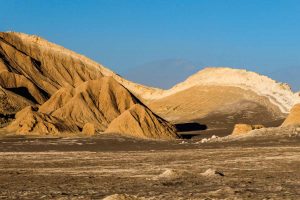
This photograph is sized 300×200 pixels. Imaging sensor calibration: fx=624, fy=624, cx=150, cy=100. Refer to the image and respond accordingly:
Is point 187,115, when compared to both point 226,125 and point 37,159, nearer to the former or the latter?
point 226,125

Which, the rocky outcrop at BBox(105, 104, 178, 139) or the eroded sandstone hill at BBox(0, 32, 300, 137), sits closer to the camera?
the rocky outcrop at BBox(105, 104, 178, 139)

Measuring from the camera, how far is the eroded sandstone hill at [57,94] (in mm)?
74681

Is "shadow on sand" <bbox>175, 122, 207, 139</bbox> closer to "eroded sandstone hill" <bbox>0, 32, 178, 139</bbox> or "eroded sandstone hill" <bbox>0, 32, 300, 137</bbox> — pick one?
"eroded sandstone hill" <bbox>0, 32, 300, 137</bbox>

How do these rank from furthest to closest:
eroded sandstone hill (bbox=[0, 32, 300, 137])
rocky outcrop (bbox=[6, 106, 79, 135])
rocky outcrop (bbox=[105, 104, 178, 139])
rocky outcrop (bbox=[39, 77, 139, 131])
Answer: eroded sandstone hill (bbox=[0, 32, 300, 137]), rocky outcrop (bbox=[39, 77, 139, 131]), rocky outcrop (bbox=[6, 106, 79, 135]), rocky outcrop (bbox=[105, 104, 178, 139])

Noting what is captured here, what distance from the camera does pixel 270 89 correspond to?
416ft

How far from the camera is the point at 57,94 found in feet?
312

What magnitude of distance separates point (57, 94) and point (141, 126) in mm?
26918

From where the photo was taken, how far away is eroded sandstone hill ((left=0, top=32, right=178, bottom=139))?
7468 centimetres

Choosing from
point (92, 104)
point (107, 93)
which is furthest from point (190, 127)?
point (92, 104)

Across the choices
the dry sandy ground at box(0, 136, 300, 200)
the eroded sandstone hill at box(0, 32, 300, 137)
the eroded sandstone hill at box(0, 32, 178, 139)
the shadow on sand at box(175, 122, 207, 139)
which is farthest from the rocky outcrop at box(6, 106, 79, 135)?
the dry sandy ground at box(0, 136, 300, 200)

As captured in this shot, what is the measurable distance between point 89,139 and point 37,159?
90.7 feet

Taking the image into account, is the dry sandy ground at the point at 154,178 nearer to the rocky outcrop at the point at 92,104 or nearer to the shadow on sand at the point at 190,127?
the rocky outcrop at the point at 92,104

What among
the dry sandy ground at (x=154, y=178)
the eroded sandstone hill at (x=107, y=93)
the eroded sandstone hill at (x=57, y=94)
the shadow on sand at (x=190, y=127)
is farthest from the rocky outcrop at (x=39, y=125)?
the dry sandy ground at (x=154, y=178)

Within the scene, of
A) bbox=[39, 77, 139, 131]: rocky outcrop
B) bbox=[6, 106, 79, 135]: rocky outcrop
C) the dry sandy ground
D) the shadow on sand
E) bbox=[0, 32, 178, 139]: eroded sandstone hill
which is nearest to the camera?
the dry sandy ground
